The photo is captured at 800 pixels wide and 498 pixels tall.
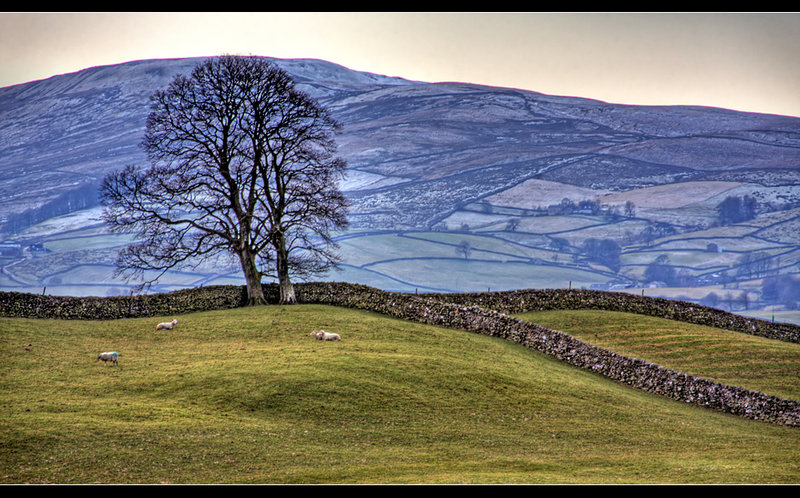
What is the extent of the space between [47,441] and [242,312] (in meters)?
23.0

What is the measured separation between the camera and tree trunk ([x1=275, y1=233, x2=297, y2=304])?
44688 mm

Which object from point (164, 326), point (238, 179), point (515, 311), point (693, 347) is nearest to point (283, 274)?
point (238, 179)

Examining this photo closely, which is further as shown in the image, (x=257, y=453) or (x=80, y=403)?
(x=80, y=403)

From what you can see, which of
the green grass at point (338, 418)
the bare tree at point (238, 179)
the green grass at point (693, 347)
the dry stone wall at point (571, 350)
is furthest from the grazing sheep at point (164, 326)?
the green grass at point (693, 347)

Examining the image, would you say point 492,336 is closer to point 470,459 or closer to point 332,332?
point 332,332

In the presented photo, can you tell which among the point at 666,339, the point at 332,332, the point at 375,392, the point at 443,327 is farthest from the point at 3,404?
the point at 666,339

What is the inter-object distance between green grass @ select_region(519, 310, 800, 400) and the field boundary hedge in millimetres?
2155

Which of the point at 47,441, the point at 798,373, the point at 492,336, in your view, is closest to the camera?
the point at 47,441

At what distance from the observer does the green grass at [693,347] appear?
34.2 m

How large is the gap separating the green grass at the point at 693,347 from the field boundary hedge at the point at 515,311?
215 cm

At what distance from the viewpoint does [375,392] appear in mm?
24656

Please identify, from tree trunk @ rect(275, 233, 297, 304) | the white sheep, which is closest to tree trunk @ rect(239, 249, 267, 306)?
tree trunk @ rect(275, 233, 297, 304)

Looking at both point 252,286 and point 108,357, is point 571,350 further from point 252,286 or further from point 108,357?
point 108,357

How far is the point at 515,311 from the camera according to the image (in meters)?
46.5
